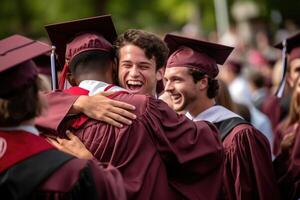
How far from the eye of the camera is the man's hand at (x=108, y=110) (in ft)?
13.9

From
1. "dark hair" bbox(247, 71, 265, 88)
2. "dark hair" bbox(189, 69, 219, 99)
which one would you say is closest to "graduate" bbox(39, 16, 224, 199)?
"dark hair" bbox(189, 69, 219, 99)

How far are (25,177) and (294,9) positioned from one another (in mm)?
16400

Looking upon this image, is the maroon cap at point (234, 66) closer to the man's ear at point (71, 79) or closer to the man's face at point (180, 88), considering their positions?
the man's face at point (180, 88)

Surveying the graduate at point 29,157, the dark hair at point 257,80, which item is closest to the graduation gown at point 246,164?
the graduate at point 29,157

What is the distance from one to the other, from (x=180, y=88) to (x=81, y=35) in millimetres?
1082

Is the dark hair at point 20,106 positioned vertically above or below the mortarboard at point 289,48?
above

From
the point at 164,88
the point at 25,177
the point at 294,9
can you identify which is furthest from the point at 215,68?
the point at 294,9

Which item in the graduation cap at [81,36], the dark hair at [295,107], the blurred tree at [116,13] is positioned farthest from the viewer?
the blurred tree at [116,13]

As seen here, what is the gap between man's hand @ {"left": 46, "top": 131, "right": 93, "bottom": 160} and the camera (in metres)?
4.21

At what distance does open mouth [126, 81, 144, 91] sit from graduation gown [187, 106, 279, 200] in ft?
3.29

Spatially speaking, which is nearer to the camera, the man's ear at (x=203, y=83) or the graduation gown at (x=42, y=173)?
the graduation gown at (x=42, y=173)

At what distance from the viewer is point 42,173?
11.5ft

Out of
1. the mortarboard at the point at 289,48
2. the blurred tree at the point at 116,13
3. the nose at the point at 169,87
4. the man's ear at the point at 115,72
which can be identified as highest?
the man's ear at the point at 115,72

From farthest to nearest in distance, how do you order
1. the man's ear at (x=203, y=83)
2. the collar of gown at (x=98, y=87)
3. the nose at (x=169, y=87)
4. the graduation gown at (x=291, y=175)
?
the graduation gown at (x=291, y=175) → the man's ear at (x=203, y=83) → the nose at (x=169, y=87) → the collar of gown at (x=98, y=87)
